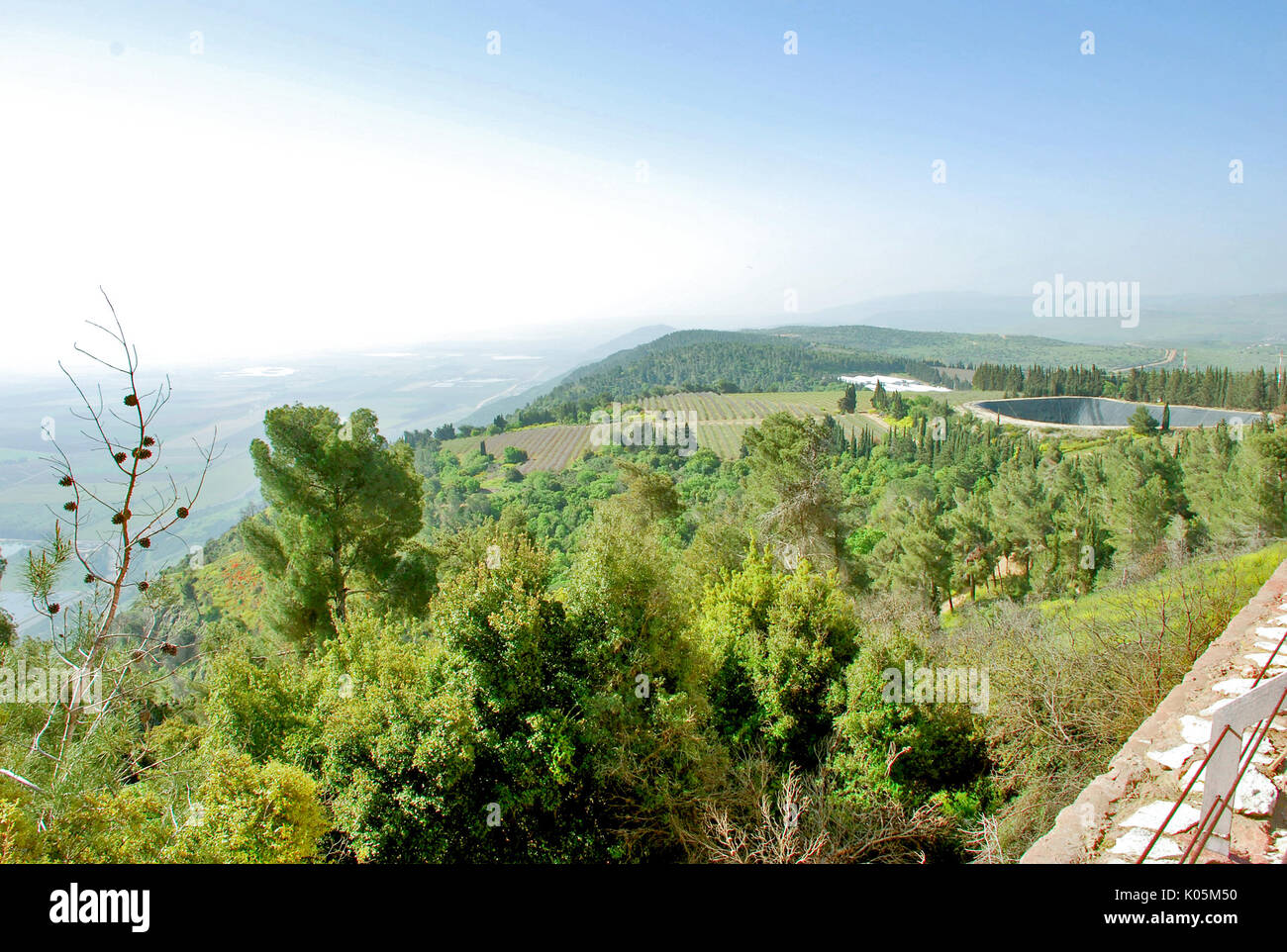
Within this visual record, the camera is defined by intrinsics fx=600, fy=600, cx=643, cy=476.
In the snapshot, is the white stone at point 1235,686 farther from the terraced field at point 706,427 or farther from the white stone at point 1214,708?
the terraced field at point 706,427

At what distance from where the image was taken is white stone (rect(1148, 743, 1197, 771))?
5.82 m

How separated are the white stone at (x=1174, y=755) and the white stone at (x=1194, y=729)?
0.16 meters

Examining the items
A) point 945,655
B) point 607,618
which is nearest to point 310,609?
point 607,618

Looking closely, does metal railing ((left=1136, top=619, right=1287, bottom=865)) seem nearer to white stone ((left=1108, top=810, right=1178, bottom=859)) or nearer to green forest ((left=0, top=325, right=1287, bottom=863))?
white stone ((left=1108, top=810, right=1178, bottom=859))

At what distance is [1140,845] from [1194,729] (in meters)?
2.25

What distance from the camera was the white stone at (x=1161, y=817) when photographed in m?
4.93

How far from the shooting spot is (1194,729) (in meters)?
6.30

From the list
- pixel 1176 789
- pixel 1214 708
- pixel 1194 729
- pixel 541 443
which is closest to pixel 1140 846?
pixel 1176 789

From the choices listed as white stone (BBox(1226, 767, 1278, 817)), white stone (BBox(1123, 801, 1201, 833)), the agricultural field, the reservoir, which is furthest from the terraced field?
white stone (BBox(1226, 767, 1278, 817))

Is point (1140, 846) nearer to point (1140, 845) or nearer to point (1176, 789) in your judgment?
point (1140, 845)

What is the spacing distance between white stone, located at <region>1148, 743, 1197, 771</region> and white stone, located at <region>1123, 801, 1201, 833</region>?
0.66m

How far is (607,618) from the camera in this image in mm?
9852

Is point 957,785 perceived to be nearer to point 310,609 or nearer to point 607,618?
point 607,618
